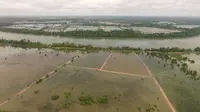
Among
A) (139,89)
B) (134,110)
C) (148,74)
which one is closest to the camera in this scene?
(134,110)

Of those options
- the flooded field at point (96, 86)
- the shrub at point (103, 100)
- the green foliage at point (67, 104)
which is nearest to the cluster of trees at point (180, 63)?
the flooded field at point (96, 86)

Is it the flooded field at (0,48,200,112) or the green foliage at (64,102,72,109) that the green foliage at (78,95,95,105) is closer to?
the flooded field at (0,48,200,112)

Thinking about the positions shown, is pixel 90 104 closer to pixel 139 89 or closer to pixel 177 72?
pixel 139 89

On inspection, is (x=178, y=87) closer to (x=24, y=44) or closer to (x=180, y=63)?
(x=180, y=63)

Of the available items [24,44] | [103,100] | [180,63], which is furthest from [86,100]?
[24,44]

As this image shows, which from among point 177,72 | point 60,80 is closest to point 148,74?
point 177,72

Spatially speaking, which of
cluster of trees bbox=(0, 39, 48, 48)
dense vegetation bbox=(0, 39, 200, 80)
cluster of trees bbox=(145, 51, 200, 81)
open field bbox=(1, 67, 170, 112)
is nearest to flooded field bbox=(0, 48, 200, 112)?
open field bbox=(1, 67, 170, 112)

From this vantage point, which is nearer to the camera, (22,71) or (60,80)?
(60,80)
